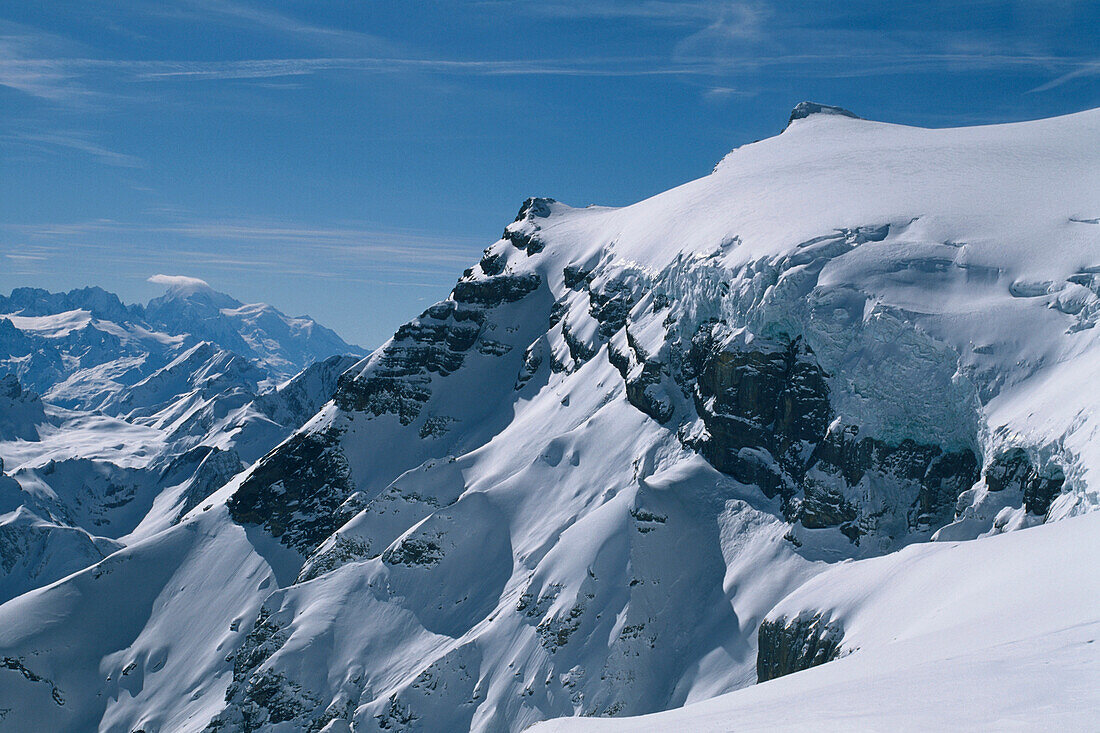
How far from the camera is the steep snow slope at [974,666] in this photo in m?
14.6

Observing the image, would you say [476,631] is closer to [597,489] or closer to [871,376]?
[597,489]

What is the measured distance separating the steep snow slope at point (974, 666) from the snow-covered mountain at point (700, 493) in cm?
17

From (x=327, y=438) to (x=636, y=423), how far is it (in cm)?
6255

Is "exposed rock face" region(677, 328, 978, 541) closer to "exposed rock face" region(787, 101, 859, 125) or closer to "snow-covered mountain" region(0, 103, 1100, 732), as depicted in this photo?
"snow-covered mountain" region(0, 103, 1100, 732)

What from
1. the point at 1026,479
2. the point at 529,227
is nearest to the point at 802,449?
the point at 1026,479

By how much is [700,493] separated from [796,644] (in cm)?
3895

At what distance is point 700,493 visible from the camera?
3209 inches

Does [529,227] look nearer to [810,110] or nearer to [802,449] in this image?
[810,110]

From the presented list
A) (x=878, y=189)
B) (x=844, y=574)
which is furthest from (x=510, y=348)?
(x=844, y=574)

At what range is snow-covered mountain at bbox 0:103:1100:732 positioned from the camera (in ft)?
147

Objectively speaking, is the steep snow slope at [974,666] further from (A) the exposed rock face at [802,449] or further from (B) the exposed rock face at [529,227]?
(B) the exposed rock face at [529,227]

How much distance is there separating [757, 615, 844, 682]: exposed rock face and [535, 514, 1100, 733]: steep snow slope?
19.6 feet

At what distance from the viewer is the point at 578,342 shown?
115625 mm

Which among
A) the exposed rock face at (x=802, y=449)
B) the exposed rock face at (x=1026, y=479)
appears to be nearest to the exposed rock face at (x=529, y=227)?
the exposed rock face at (x=802, y=449)
